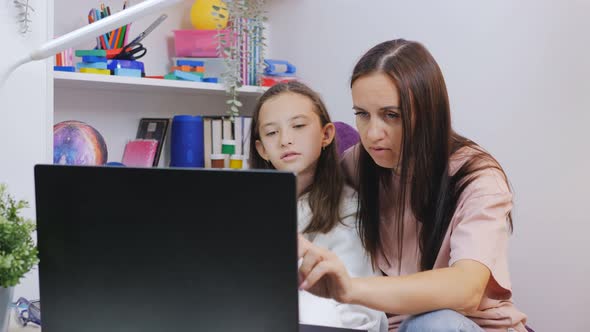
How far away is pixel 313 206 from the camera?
54.3 inches

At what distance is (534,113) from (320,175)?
761mm

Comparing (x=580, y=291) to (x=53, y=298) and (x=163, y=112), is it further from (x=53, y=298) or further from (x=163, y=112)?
(x=163, y=112)

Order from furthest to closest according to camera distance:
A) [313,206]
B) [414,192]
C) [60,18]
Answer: [60,18]
[313,206]
[414,192]

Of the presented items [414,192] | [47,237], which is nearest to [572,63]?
[414,192]

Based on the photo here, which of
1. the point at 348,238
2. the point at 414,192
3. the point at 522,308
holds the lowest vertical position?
the point at 522,308

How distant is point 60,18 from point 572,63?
170 cm

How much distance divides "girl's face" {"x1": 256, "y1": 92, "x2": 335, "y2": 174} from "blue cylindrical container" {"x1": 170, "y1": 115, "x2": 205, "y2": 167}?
37.3 inches

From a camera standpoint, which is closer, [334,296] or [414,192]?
[334,296]

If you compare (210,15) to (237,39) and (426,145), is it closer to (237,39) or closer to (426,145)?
(237,39)

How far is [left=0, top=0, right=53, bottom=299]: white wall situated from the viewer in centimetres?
147

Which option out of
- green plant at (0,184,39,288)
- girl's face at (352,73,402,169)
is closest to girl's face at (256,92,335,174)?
girl's face at (352,73,402,169)

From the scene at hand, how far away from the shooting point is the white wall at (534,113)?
173 cm

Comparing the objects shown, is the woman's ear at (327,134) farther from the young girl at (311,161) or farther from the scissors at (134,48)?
the scissors at (134,48)

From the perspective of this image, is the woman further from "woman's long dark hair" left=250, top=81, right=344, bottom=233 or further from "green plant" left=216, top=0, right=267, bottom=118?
"green plant" left=216, top=0, right=267, bottom=118
